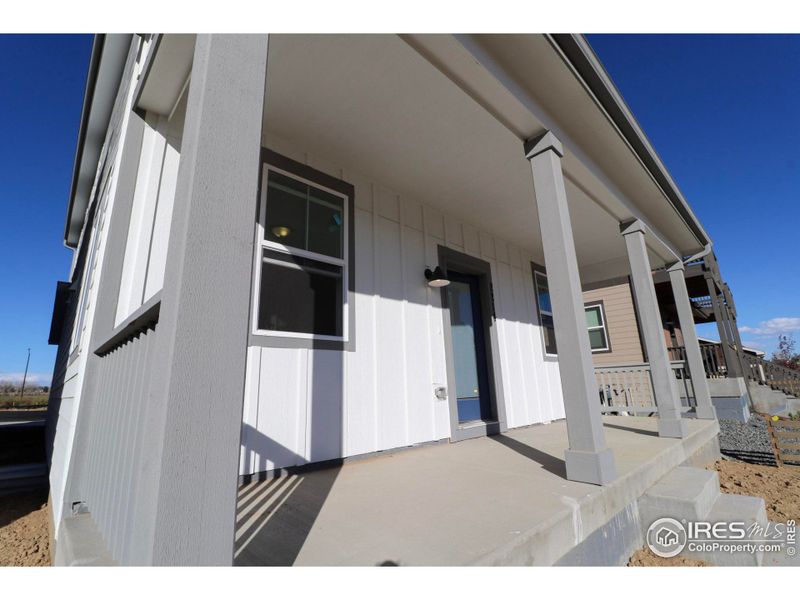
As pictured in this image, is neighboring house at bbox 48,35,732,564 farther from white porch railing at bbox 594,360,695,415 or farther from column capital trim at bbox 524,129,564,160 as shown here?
white porch railing at bbox 594,360,695,415

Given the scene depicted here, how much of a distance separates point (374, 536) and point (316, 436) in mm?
1432

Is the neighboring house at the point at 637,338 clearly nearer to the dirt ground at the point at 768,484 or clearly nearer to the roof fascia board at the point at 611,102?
the dirt ground at the point at 768,484

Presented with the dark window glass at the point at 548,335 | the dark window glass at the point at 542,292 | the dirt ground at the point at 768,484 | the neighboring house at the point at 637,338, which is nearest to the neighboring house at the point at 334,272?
the dirt ground at the point at 768,484

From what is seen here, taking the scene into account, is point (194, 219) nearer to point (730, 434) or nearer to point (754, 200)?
point (730, 434)

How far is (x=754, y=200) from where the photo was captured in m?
17.3

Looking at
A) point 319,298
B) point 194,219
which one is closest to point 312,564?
point 194,219

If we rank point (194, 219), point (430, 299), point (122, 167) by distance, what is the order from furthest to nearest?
point (430, 299) → point (122, 167) → point (194, 219)

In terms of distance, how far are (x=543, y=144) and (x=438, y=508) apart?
2422 mm

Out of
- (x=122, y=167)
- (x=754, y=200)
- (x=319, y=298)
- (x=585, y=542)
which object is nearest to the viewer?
(x=585, y=542)

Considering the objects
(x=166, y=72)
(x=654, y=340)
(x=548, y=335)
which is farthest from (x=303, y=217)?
(x=548, y=335)

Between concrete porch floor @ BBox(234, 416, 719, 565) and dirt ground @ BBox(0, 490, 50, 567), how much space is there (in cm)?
155

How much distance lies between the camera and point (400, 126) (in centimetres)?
297

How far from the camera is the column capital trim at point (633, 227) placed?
3.88m

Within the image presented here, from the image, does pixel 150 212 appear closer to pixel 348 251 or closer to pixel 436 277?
pixel 348 251
